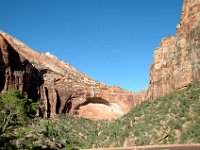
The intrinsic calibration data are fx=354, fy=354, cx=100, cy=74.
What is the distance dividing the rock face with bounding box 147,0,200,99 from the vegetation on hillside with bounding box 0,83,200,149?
2584 mm

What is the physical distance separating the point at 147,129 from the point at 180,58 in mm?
13775

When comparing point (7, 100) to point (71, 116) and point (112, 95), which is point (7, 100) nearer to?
point (71, 116)

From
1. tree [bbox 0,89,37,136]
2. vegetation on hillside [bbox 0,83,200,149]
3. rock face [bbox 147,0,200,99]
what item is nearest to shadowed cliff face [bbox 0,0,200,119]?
rock face [bbox 147,0,200,99]

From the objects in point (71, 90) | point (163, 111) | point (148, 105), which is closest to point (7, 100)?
point (163, 111)

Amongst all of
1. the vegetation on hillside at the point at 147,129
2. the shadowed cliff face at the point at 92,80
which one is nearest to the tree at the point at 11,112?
the vegetation on hillside at the point at 147,129

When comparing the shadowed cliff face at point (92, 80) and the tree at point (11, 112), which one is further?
the shadowed cliff face at point (92, 80)

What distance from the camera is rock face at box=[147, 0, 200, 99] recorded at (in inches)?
2000

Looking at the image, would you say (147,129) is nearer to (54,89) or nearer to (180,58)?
(180,58)

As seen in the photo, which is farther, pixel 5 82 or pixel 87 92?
pixel 87 92

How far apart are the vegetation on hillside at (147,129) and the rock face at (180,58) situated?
258 cm

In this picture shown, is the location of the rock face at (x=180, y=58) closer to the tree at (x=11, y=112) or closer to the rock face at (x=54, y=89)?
the rock face at (x=54, y=89)

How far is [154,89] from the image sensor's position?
203 feet

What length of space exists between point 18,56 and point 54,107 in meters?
14.0

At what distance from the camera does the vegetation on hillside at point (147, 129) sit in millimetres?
41931
